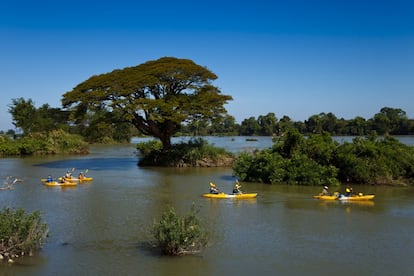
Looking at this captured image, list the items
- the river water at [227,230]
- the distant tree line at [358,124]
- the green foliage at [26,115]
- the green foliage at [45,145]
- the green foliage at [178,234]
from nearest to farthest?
1. the river water at [227,230]
2. the green foliage at [178,234]
3. the green foliage at [45,145]
4. the green foliage at [26,115]
5. the distant tree line at [358,124]

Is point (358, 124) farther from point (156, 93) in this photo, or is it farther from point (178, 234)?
point (178, 234)

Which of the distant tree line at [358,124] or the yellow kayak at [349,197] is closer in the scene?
the yellow kayak at [349,197]

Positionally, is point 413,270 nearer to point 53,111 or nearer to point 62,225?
point 62,225

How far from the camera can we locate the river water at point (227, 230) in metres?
13.3

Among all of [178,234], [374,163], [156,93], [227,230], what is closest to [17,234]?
[178,234]

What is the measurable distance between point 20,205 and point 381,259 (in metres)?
17.4

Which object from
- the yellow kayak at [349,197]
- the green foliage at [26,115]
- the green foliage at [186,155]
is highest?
the green foliage at [26,115]

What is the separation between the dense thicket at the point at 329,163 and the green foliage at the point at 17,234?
19697 millimetres

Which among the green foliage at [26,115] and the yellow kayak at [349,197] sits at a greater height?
the green foliage at [26,115]

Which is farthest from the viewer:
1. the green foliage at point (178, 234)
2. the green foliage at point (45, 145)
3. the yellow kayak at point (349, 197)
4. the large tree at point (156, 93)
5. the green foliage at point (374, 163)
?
the green foliage at point (45, 145)

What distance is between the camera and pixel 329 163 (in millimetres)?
31797

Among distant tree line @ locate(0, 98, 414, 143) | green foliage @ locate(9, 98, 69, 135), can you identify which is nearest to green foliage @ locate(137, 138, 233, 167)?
distant tree line @ locate(0, 98, 414, 143)

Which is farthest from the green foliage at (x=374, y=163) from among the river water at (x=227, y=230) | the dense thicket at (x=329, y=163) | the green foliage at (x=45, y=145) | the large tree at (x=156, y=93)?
the green foliage at (x=45, y=145)

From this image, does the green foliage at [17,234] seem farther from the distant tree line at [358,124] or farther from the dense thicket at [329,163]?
the distant tree line at [358,124]
